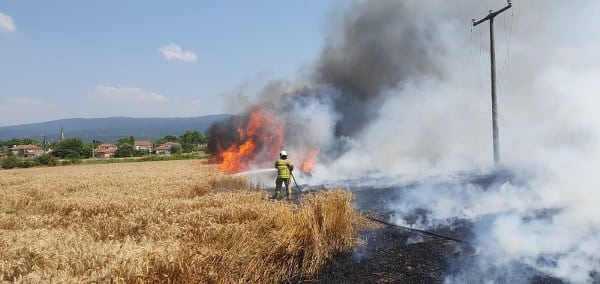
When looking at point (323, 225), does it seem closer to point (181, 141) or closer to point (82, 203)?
point (82, 203)

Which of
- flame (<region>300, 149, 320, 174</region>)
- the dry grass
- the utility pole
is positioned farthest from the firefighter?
the utility pole

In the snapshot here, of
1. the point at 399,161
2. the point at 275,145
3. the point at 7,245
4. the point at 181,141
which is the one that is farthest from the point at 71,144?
the point at 7,245

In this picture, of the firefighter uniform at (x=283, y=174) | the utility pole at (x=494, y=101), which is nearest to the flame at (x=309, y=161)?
the firefighter uniform at (x=283, y=174)

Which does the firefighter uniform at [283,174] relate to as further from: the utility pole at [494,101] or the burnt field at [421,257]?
the utility pole at [494,101]

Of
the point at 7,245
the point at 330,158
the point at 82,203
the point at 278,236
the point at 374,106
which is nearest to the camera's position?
the point at 7,245

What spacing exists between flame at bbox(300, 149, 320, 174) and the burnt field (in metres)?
13.0

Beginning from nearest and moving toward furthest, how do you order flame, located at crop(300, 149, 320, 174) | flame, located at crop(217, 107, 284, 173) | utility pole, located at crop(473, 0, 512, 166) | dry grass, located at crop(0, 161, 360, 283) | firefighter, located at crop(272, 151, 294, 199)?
dry grass, located at crop(0, 161, 360, 283) → firefighter, located at crop(272, 151, 294, 199) → utility pole, located at crop(473, 0, 512, 166) → flame, located at crop(300, 149, 320, 174) → flame, located at crop(217, 107, 284, 173)

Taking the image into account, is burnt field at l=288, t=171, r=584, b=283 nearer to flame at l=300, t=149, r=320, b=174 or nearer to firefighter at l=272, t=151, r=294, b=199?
firefighter at l=272, t=151, r=294, b=199

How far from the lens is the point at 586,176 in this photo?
1078 cm

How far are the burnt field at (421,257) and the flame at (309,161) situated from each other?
13.0 metres

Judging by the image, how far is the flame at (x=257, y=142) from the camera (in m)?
27.3

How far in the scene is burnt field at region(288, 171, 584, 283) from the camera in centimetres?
644

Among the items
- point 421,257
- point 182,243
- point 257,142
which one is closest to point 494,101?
point 421,257

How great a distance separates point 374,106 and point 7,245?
87.6ft
